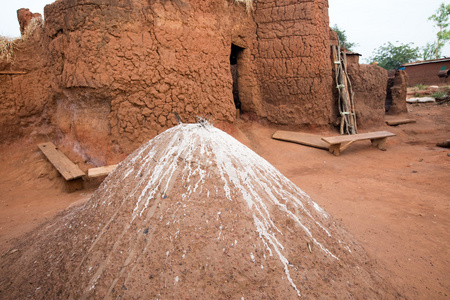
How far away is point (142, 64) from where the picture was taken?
3904mm

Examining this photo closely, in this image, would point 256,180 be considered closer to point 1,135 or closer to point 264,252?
point 264,252

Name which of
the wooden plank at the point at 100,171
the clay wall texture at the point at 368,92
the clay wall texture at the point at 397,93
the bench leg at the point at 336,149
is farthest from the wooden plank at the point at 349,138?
the wooden plank at the point at 100,171

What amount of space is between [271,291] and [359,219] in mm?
1733

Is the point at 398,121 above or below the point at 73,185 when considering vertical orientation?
above

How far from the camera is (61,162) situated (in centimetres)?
387

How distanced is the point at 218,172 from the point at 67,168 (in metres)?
3.16

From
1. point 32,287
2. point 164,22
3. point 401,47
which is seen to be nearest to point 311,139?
point 164,22

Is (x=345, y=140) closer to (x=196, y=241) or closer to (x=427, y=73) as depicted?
(x=196, y=241)

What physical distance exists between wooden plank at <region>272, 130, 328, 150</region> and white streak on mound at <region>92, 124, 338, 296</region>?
3836 mm

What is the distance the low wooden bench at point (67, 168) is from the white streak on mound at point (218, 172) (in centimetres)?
212

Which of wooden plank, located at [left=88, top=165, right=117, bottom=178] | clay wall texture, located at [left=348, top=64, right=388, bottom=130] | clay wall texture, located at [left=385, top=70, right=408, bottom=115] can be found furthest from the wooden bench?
wooden plank, located at [left=88, top=165, right=117, bottom=178]

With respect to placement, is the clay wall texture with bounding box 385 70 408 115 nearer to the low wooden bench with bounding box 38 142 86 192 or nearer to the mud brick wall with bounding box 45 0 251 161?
the mud brick wall with bounding box 45 0 251 161

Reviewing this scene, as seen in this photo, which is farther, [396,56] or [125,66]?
[396,56]

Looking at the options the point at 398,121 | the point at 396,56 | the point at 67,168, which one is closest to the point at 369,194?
the point at 67,168
